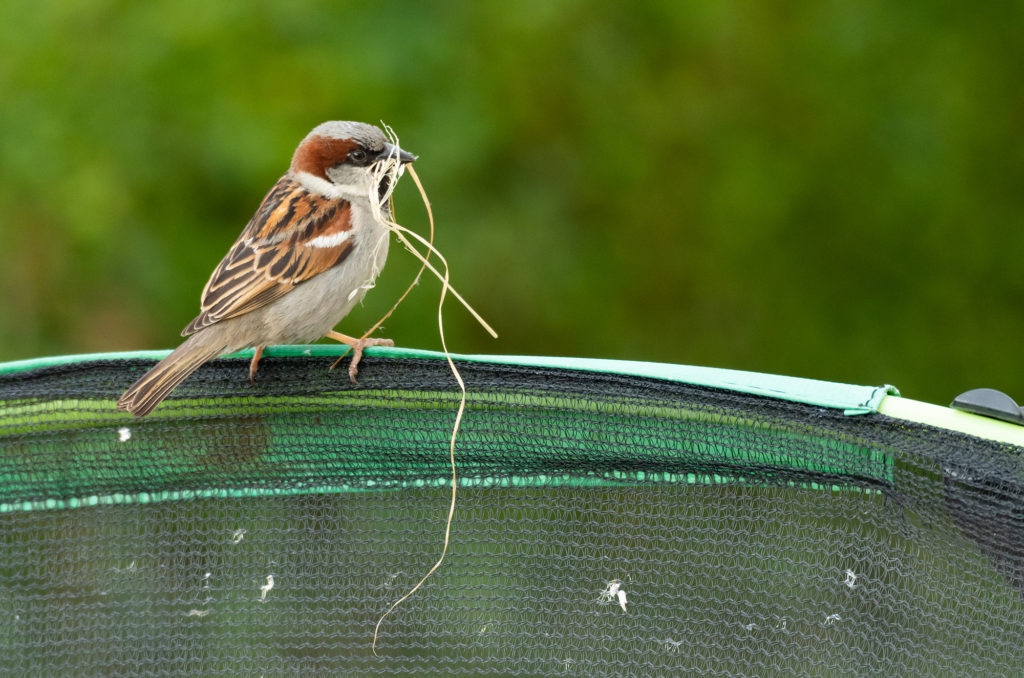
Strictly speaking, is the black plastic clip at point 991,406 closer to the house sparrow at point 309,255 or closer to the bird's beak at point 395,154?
the house sparrow at point 309,255

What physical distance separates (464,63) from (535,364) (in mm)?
3349

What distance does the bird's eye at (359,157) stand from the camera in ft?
11.1

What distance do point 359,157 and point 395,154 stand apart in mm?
166

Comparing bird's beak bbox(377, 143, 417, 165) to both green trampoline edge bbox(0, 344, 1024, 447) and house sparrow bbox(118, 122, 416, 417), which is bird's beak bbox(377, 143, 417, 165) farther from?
green trampoline edge bbox(0, 344, 1024, 447)

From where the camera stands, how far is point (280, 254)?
3.17 m

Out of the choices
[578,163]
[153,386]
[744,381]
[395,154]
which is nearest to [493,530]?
[744,381]

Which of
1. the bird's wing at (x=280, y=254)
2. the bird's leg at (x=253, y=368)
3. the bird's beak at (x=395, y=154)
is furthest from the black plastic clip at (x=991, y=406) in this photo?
the bird's wing at (x=280, y=254)

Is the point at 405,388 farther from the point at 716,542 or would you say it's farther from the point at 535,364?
the point at 716,542

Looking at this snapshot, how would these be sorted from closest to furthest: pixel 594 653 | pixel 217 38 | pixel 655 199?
1. pixel 594 653
2. pixel 217 38
3. pixel 655 199

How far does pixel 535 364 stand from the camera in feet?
6.22

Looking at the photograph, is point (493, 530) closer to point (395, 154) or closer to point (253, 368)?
point (253, 368)

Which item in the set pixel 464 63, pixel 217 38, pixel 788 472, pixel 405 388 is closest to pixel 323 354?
pixel 405 388

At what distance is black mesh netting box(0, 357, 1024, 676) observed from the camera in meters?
1.76

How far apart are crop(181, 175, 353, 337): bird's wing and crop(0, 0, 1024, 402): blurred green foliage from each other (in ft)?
4.31
